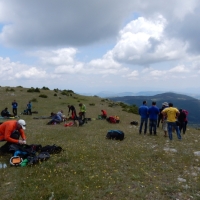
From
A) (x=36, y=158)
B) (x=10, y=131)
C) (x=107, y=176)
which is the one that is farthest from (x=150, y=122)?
(x=10, y=131)

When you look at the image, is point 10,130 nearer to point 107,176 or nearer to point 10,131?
point 10,131

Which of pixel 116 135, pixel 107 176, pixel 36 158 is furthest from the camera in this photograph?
pixel 116 135

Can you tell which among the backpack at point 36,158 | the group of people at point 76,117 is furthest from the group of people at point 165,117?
the backpack at point 36,158

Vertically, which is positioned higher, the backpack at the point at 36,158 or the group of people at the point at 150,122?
the group of people at the point at 150,122

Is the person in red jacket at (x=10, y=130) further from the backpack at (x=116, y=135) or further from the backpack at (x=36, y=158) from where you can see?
the backpack at (x=116, y=135)

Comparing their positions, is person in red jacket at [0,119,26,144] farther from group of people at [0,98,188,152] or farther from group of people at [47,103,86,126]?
group of people at [47,103,86,126]

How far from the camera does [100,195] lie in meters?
8.56

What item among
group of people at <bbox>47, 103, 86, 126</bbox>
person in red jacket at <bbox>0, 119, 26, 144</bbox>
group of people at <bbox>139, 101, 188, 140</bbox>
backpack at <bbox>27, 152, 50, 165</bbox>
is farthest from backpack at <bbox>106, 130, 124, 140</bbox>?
group of people at <bbox>47, 103, 86, 126</bbox>

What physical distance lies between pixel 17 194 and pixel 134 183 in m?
4.67

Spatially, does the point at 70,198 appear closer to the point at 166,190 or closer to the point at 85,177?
the point at 85,177

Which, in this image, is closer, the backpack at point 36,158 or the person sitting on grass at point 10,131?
the backpack at point 36,158

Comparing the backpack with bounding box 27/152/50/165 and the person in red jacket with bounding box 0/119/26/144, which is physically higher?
the person in red jacket with bounding box 0/119/26/144

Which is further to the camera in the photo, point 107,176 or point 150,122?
point 150,122

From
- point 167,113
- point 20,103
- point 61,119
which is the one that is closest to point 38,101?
point 20,103
